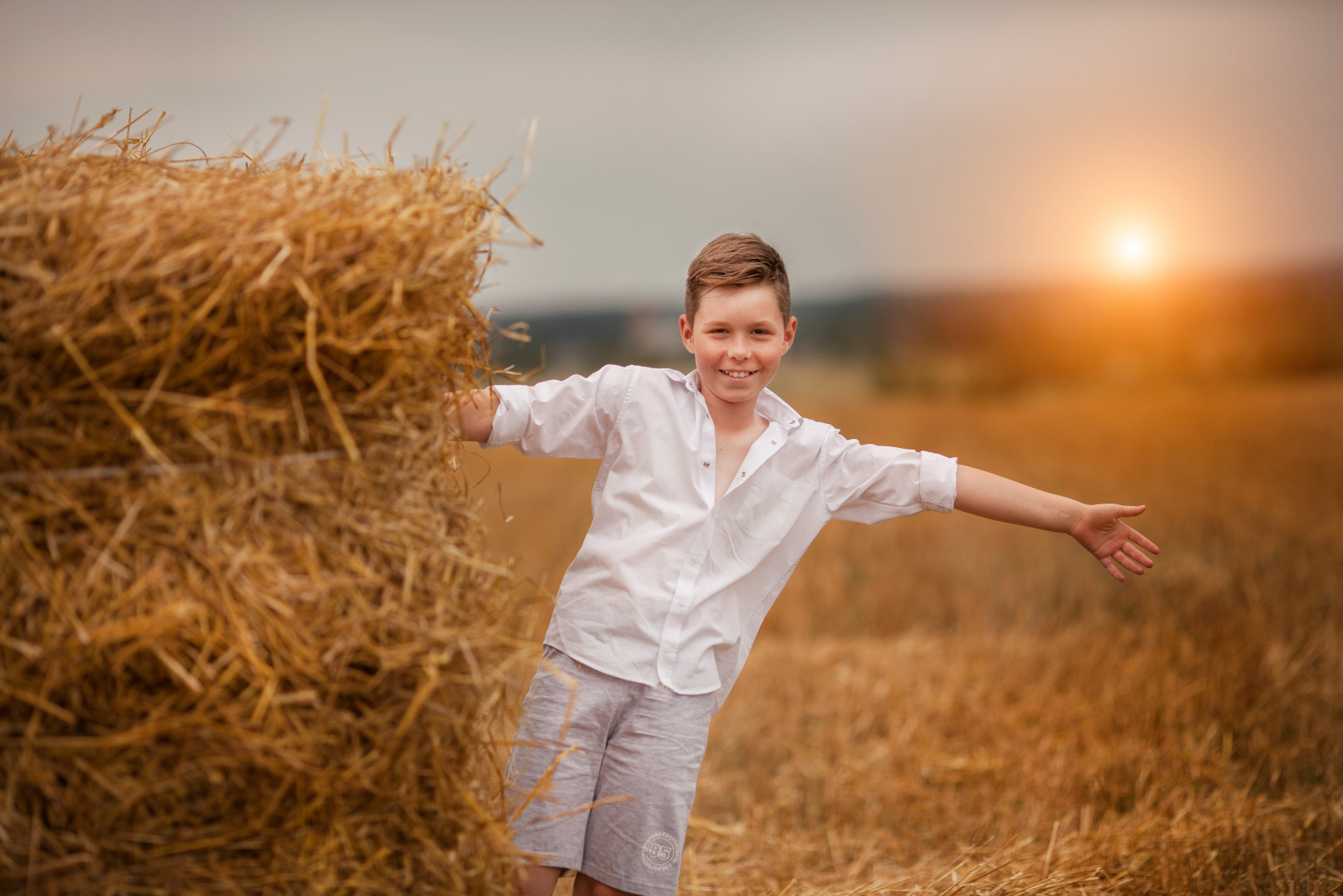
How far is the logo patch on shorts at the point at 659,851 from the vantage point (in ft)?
7.98

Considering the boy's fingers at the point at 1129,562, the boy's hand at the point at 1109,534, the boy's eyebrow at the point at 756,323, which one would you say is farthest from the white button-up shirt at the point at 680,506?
the boy's fingers at the point at 1129,562

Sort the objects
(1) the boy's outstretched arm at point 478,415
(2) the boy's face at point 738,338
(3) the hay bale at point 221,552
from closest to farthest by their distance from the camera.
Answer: (3) the hay bale at point 221,552, (1) the boy's outstretched arm at point 478,415, (2) the boy's face at point 738,338

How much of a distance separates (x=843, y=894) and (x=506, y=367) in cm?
197

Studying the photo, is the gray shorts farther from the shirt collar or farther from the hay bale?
the shirt collar

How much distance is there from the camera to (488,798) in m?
2.14

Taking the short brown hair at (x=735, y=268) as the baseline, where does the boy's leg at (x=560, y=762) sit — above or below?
below

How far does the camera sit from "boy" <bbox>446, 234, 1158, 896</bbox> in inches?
96.3

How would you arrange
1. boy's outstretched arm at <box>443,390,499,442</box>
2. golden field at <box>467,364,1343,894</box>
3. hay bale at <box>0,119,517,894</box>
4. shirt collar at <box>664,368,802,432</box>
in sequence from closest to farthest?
hay bale at <box>0,119,517,894</box>
boy's outstretched arm at <box>443,390,499,442</box>
shirt collar at <box>664,368,802,432</box>
golden field at <box>467,364,1343,894</box>

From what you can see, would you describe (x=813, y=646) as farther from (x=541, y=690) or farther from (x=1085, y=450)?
(x=1085, y=450)

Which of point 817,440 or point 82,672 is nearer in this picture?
point 82,672

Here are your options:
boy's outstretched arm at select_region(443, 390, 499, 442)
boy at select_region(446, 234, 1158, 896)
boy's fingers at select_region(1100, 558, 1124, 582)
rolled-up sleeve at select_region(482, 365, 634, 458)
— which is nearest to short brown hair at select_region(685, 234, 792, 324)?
boy at select_region(446, 234, 1158, 896)

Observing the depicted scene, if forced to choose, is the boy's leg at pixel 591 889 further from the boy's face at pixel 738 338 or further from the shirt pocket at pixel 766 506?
the boy's face at pixel 738 338

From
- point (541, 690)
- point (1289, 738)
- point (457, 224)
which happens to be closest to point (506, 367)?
point (457, 224)

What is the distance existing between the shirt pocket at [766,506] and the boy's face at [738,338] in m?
0.23
